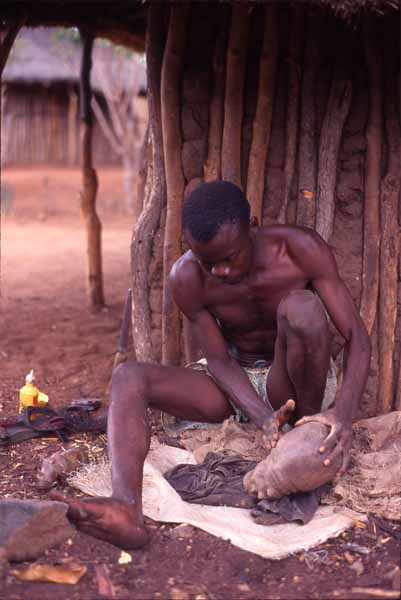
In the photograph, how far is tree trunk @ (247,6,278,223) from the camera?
3703mm

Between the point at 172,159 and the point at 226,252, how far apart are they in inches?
48.6

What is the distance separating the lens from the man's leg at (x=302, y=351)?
9.52 ft

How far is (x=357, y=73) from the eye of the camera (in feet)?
12.2

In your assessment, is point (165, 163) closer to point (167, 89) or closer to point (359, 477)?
point (167, 89)

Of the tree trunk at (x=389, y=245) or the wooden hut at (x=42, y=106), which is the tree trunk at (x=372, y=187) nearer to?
the tree trunk at (x=389, y=245)

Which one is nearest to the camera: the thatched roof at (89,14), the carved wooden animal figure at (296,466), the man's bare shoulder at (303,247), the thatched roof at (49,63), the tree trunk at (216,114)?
the carved wooden animal figure at (296,466)

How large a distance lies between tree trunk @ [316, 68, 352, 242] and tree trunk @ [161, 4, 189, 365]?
28.9 inches

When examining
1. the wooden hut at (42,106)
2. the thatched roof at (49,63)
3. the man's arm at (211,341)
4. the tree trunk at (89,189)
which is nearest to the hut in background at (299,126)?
the man's arm at (211,341)

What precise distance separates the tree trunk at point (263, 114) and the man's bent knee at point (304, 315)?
40.4 inches

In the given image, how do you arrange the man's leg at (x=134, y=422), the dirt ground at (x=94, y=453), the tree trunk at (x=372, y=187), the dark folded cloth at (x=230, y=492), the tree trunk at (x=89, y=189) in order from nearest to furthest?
the dirt ground at (x=94, y=453), the man's leg at (x=134, y=422), the dark folded cloth at (x=230, y=492), the tree trunk at (x=372, y=187), the tree trunk at (x=89, y=189)

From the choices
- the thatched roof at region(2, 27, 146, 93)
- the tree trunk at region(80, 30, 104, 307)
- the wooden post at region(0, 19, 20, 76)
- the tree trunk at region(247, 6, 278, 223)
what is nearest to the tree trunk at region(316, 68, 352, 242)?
the tree trunk at region(247, 6, 278, 223)

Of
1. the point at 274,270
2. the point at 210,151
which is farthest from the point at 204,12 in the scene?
the point at 274,270

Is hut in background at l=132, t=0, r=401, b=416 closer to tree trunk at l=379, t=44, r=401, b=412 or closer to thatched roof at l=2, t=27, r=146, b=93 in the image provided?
tree trunk at l=379, t=44, r=401, b=412

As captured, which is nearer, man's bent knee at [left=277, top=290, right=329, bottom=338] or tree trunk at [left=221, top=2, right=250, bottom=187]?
man's bent knee at [left=277, top=290, right=329, bottom=338]
